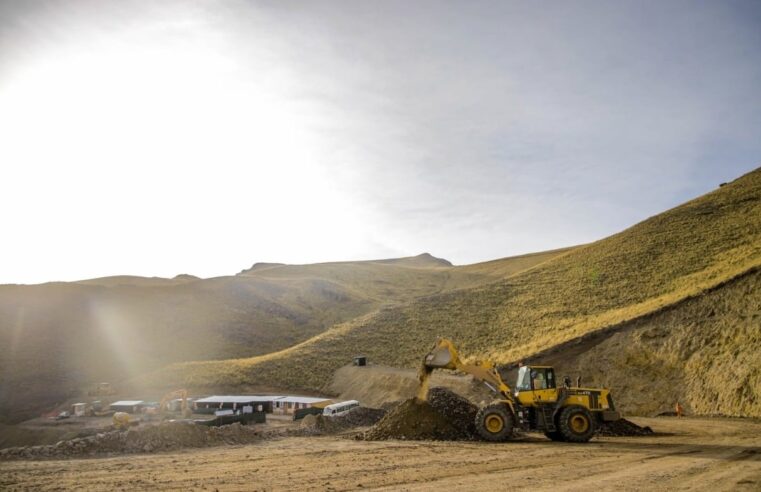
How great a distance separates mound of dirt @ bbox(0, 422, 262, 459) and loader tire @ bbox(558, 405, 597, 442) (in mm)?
11880

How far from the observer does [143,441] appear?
18.7 metres

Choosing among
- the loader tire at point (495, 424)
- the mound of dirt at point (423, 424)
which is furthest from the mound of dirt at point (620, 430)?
the mound of dirt at point (423, 424)

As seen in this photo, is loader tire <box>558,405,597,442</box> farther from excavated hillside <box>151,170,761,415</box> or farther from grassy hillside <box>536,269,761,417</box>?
excavated hillside <box>151,170,761,415</box>

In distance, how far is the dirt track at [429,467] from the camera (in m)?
11.6

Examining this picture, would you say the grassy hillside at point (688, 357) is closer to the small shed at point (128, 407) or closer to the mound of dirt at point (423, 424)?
the mound of dirt at point (423, 424)

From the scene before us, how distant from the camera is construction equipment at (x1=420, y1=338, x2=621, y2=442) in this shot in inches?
720

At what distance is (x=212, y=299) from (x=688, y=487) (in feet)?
240

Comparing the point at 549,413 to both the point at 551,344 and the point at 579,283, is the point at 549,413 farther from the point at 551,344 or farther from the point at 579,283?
the point at 579,283

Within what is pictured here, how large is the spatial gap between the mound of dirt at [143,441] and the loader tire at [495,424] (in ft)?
29.7

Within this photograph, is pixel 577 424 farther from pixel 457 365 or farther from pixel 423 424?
pixel 423 424

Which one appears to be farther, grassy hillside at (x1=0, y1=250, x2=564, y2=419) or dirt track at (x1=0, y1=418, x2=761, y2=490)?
grassy hillside at (x1=0, y1=250, x2=564, y2=419)

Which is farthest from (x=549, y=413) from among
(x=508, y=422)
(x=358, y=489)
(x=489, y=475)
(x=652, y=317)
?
(x=652, y=317)

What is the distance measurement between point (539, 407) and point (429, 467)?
705 centimetres

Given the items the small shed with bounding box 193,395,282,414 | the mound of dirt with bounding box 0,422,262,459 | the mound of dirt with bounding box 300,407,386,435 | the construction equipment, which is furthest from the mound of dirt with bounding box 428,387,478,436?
the small shed with bounding box 193,395,282,414
